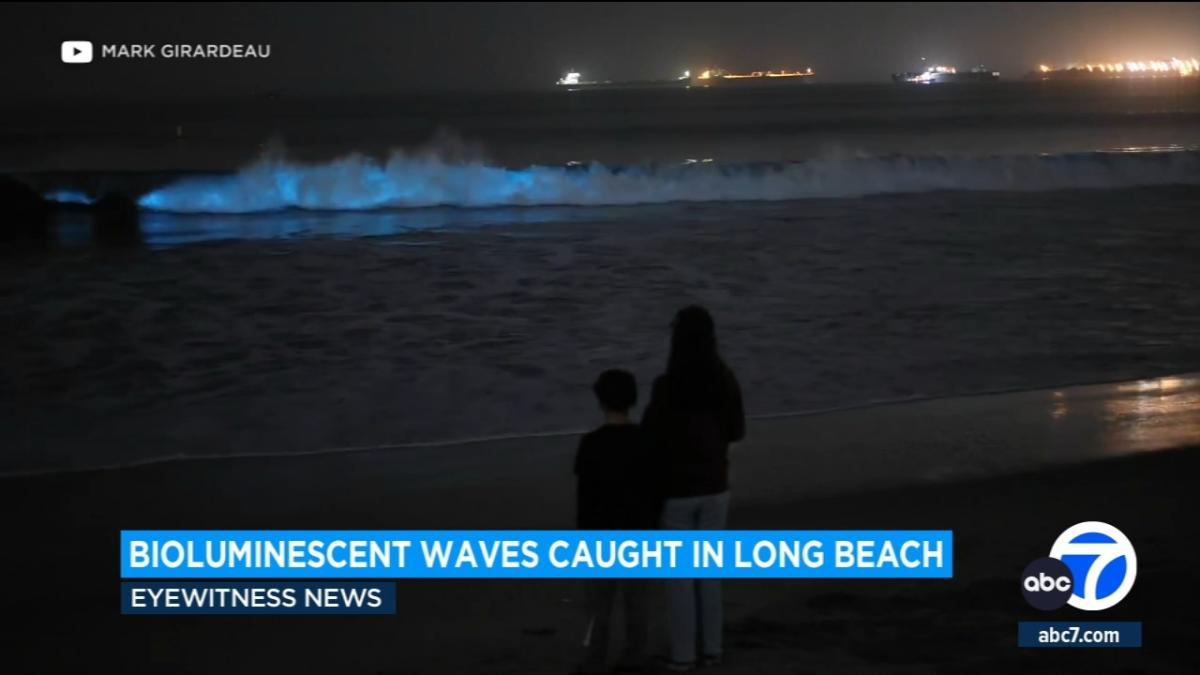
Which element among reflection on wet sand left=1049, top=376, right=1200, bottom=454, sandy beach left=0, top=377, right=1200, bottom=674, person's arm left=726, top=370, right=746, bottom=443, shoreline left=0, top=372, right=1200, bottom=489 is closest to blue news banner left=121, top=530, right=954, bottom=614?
sandy beach left=0, top=377, right=1200, bottom=674

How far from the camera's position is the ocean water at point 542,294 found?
9922 mm

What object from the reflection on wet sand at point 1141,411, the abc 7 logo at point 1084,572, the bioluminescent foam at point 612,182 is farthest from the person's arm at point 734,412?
the bioluminescent foam at point 612,182

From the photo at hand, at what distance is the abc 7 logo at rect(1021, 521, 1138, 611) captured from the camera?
17.2 ft

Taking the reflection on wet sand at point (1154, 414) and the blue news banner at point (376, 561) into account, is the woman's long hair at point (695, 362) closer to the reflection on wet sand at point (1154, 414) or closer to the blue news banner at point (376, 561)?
the blue news banner at point (376, 561)

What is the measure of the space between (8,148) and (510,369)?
5498 centimetres

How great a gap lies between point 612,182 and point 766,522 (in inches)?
1110

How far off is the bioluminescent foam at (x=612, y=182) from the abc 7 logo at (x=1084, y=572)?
84.0ft

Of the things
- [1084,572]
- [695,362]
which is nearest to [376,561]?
[695,362]

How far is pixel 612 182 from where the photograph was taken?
34.4 meters

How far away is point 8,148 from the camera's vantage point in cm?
5909

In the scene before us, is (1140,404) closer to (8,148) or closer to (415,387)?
(415,387)

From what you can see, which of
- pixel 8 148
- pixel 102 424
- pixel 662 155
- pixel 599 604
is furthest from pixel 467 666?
pixel 8 148

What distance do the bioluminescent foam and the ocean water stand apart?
149 millimetres

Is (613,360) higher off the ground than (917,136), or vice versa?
(917,136)
